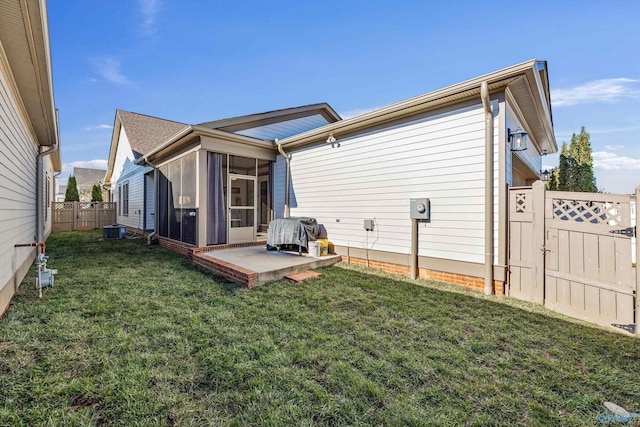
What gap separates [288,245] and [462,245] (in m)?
4.12

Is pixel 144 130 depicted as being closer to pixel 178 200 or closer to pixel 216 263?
pixel 178 200

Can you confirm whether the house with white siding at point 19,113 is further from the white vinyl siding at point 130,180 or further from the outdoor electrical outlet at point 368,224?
the white vinyl siding at point 130,180

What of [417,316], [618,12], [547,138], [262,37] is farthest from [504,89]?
[262,37]

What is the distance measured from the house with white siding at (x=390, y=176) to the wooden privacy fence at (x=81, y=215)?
966 cm

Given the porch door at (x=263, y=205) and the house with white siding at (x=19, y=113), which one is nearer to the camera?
the house with white siding at (x=19, y=113)

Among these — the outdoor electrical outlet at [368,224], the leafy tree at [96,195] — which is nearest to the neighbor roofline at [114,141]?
the leafy tree at [96,195]

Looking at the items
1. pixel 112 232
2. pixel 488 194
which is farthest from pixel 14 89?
pixel 112 232

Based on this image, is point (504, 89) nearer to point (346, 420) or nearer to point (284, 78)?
point (346, 420)

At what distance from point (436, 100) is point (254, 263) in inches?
183

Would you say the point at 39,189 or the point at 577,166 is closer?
the point at 39,189

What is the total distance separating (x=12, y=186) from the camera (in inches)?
164

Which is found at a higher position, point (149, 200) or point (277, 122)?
point (277, 122)

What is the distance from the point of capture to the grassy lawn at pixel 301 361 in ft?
6.08

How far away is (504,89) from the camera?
437cm
